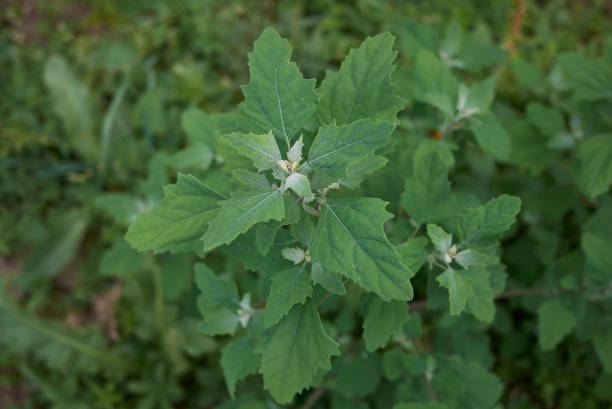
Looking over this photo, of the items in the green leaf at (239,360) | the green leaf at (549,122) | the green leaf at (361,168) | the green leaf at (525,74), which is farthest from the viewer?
the green leaf at (525,74)

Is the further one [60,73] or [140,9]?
[140,9]

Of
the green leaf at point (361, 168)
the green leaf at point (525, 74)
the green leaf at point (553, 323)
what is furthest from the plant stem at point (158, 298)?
the green leaf at point (525, 74)

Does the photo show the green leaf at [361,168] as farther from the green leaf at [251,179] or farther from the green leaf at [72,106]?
the green leaf at [72,106]

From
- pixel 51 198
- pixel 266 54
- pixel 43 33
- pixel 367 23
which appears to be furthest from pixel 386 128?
pixel 43 33

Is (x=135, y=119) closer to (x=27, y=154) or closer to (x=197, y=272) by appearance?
(x=27, y=154)

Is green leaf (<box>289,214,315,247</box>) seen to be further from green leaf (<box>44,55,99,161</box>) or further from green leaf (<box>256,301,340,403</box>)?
green leaf (<box>44,55,99,161</box>)

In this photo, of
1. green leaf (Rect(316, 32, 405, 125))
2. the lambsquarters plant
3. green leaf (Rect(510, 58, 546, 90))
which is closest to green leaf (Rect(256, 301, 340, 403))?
the lambsquarters plant
